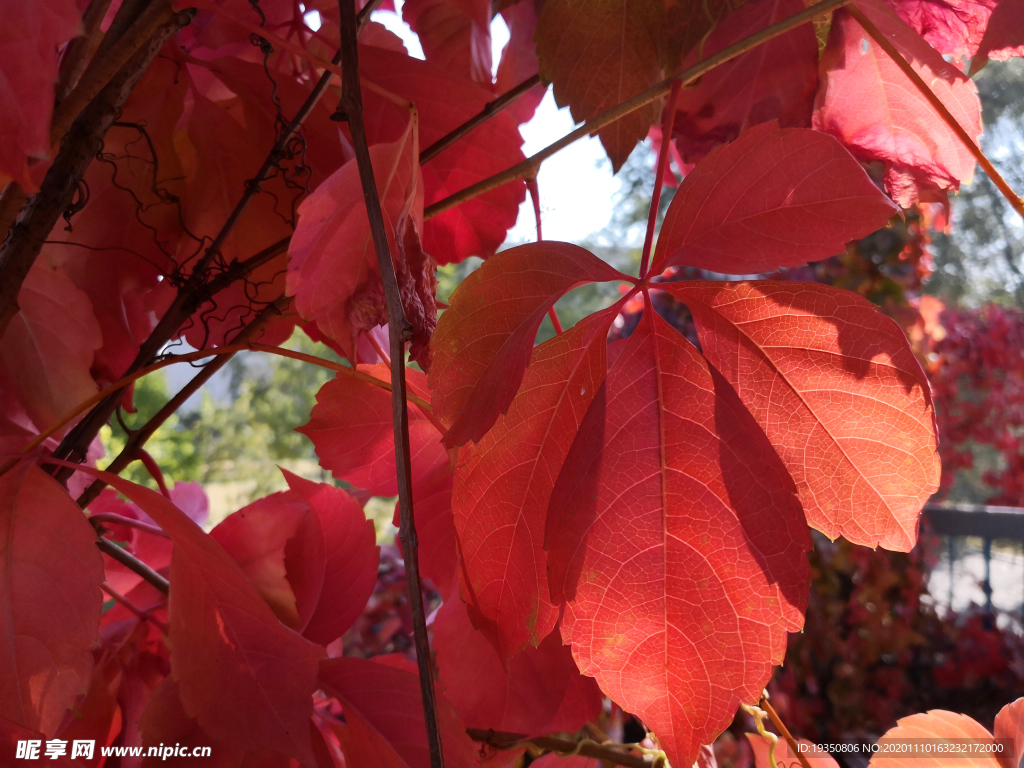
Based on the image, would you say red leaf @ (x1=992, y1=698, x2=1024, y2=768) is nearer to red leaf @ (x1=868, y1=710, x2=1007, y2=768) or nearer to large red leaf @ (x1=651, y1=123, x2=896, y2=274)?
red leaf @ (x1=868, y1=710, x2=1007, y2=768)

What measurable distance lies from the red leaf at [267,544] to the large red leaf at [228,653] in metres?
0.09

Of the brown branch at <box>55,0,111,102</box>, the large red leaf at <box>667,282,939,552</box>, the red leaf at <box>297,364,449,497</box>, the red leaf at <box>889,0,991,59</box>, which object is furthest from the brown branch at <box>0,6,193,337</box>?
the red leaf at <box>889,0,991,59</box>

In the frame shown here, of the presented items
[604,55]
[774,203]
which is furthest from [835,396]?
[604,55]

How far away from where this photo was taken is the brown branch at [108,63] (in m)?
0.23

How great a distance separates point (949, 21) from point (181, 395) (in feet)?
1.38

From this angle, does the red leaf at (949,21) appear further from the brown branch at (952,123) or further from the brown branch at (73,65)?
the brown branch at (73,65)

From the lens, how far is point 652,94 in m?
0.25

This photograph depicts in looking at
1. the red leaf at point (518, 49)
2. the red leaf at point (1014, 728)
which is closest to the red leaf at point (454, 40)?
the red leaf at point (518, 49)

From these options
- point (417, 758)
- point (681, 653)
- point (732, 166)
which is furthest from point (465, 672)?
point (732, 166)

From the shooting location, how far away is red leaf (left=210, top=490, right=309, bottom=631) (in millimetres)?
369

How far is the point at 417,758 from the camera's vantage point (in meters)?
0.29

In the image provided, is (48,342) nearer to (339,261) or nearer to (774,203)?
(339,261)

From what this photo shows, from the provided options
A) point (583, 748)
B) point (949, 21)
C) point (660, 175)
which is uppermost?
point (949, 21)

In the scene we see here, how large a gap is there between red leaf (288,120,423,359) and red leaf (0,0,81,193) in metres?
0.09
